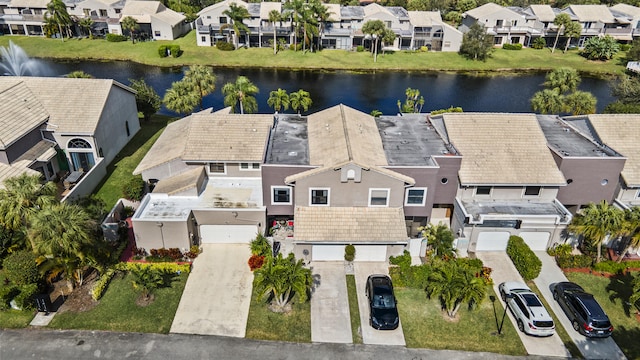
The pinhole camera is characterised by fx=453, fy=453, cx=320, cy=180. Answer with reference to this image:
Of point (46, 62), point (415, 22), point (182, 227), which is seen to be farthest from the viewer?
point (415, 22)

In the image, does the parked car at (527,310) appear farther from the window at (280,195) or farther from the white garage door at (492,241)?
the window at (280,195)

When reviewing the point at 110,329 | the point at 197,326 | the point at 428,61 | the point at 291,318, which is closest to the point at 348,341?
the point at 291,318

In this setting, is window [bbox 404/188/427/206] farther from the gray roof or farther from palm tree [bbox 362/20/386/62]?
palm tree [bbox 362/20/386/62]

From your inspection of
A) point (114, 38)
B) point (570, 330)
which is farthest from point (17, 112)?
point (114, 38)

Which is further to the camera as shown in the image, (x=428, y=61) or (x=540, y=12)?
(x=540, y=12)

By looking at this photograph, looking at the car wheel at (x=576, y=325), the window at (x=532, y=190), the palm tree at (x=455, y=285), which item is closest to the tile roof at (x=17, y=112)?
the palm tree at (x=455, y=285)

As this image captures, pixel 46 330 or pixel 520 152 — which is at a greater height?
pixel 520 152

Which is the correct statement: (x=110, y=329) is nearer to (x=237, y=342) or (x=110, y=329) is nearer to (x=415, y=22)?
(x=237, y=342)
